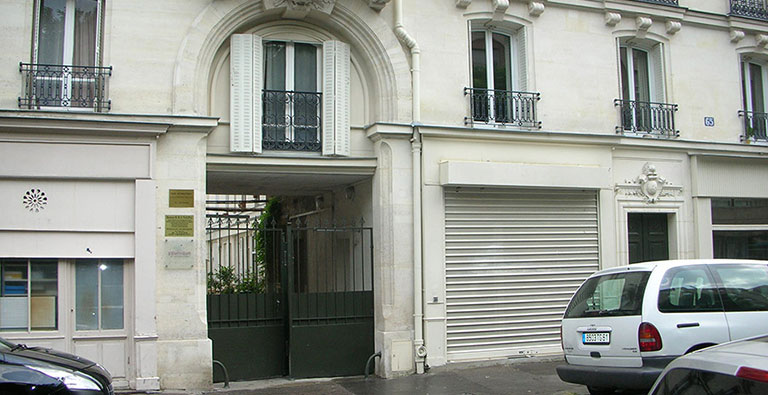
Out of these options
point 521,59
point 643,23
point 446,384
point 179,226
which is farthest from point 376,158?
point 643,23

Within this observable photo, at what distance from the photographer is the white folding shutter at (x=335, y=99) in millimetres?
11680

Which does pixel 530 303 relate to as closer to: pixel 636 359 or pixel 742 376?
pixel 636 359

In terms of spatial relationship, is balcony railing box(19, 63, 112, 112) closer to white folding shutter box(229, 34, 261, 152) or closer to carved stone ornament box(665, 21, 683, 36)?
white folding shutter box(229, 34, 261, 152)

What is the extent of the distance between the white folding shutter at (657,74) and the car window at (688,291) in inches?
273

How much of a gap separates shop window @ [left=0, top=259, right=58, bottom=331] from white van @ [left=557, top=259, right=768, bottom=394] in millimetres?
7143

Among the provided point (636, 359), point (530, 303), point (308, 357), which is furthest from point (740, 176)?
point (308, 357)

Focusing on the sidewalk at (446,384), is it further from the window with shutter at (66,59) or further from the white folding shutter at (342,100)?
the window with shutter at (66,59)

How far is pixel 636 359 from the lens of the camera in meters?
7.83

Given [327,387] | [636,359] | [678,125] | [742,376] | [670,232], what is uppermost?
[678,125]

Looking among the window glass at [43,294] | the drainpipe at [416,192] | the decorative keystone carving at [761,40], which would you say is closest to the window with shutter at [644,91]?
the decorative keystone carving at [761,40]

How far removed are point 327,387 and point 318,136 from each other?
403 centimetres

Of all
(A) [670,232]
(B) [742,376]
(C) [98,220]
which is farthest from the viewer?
(A) [670,232]

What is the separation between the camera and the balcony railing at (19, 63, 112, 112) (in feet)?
33.9

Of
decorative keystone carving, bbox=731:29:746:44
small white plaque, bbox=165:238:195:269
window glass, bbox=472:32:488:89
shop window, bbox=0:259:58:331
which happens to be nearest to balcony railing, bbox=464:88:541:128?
window glass, bbox=472:32:488:89
